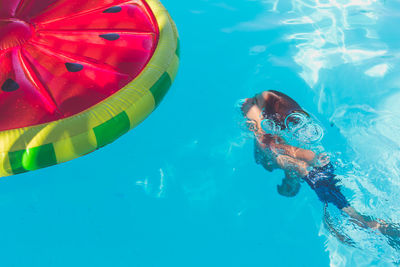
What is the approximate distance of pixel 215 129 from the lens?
342cm

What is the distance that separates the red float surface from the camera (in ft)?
8.68

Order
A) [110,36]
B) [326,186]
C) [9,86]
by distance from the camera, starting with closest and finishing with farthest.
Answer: [9,86]
[326,186]
[110,36]

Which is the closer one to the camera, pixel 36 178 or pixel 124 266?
pixel 124 266

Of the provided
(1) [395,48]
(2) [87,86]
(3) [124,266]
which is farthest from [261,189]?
(1) [395,48]

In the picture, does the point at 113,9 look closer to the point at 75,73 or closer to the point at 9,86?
the point at 75,73

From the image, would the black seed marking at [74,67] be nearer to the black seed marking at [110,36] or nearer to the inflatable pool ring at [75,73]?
the inflatable pool ring at [75,73]

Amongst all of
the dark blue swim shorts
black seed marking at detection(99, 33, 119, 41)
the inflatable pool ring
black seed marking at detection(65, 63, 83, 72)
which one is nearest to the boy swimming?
the dark blue swim shorts

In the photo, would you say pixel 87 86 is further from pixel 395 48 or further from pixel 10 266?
pixel 395 48

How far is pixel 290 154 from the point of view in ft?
9.66

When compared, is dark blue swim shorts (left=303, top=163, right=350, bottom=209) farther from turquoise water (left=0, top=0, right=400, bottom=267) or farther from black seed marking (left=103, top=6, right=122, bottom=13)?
black seed marking (left=103, top=6, right=122, bottom=13)

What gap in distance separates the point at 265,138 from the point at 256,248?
2.85 feet

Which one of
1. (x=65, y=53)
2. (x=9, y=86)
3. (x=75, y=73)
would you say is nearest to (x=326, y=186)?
(x=75, y=73)

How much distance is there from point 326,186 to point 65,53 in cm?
228

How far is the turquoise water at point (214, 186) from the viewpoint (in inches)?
108
